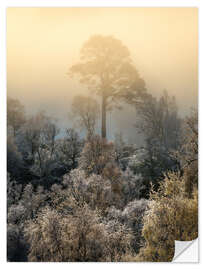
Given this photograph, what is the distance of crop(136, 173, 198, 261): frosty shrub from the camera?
5.16 metres

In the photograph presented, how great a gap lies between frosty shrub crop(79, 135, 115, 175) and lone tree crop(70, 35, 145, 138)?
0.52ft

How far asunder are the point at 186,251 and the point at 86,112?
2.74 meters

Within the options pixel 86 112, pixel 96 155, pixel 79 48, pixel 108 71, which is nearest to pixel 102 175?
pixel 96 155

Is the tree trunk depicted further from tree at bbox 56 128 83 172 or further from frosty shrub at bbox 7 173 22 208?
frosty shrub at bbox 7 173 22 208

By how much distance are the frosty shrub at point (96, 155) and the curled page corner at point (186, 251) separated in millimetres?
1682

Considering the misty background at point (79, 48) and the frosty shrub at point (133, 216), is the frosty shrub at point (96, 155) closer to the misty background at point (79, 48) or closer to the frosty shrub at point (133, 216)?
the misty background at point (79, 48)

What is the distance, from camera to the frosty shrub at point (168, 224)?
5156mm

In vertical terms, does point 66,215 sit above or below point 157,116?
below

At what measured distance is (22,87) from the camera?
5527 millimetres

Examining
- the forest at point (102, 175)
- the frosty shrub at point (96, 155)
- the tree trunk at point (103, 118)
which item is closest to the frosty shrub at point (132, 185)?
the forest at point (102, 175)

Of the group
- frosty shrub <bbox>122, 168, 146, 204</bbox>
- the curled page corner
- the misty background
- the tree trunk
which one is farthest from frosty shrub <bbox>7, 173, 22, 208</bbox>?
the curled page corner
